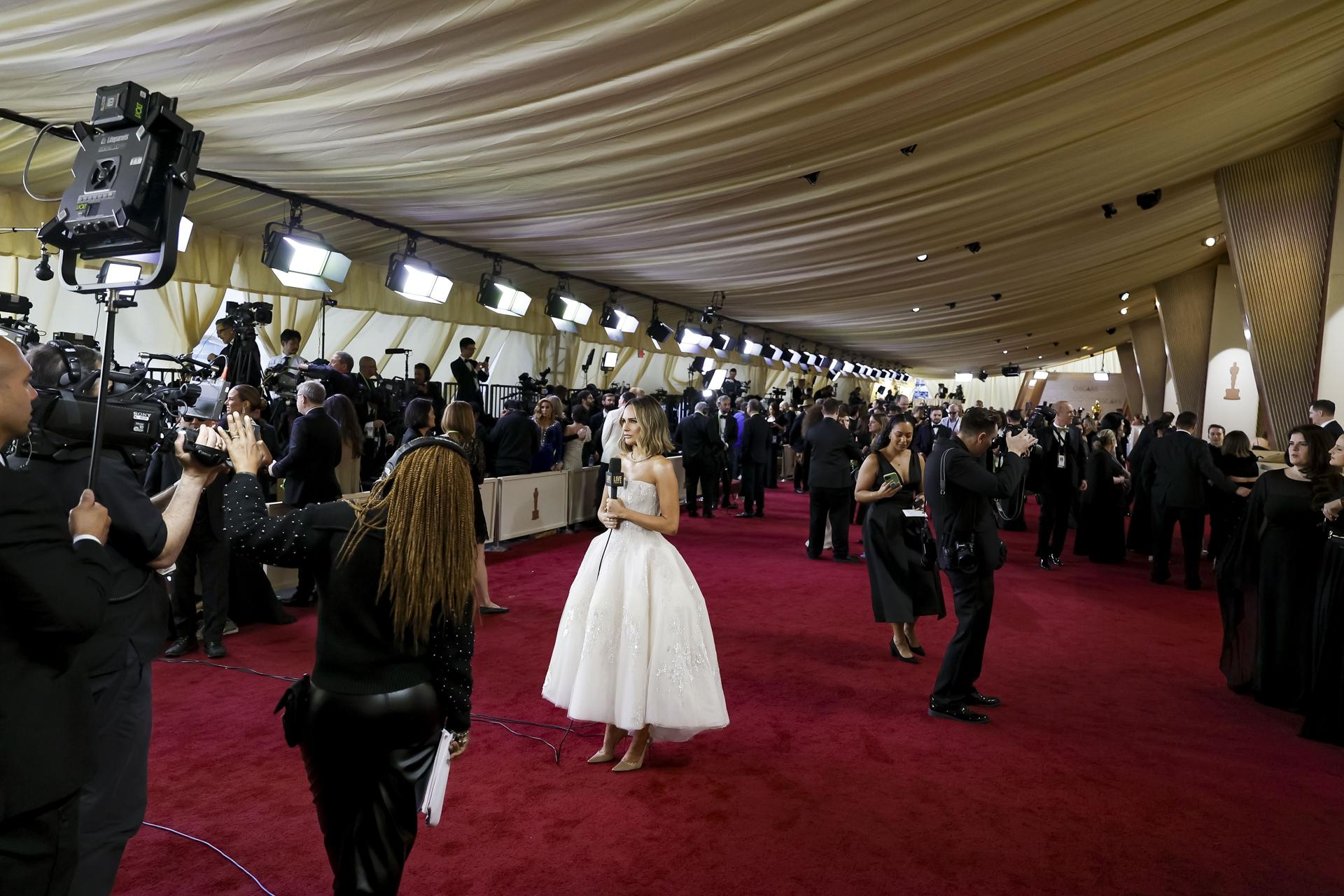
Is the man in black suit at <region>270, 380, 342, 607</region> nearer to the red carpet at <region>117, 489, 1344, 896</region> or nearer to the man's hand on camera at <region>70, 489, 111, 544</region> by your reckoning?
the red carpet at <region>117, 489, 1344, 896</region>

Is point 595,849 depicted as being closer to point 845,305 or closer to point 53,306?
point 53,306

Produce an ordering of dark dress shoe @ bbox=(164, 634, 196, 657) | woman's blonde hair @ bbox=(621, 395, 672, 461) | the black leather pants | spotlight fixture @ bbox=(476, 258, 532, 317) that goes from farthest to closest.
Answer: spotlight fixture @ bbox=(476, 258, 532, 317)
dark dress shoe @ bbox=(164, 634, 196, 657)
woman's blonde hair @ bbox=(621, 395, 672, 461)
the black leather pants

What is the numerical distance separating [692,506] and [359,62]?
8.77 meters

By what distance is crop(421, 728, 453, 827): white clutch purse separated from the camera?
6.73 feet

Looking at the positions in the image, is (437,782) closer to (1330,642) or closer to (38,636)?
(38,636)

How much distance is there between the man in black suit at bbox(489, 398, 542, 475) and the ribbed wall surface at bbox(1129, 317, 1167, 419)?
66.0 feet

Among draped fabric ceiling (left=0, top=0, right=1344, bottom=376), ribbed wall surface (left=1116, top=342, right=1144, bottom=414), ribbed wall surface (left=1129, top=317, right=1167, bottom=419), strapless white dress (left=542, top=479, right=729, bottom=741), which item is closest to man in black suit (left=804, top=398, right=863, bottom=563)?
draped fabric ceiling (left=0, top=0, right=1344, bottom=376)

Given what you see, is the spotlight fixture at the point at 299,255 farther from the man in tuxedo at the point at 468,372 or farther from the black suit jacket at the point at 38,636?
the black suit jacket at the point at 38,636

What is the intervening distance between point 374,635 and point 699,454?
10031 millimetres

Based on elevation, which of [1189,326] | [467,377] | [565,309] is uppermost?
[1189,326]

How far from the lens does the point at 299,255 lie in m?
7.43

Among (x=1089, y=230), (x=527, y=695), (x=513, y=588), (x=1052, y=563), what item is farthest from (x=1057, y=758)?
(x=1089, y=230)

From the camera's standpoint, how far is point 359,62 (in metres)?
4.25

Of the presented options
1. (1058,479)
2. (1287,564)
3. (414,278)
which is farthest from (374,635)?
(1058,479)
